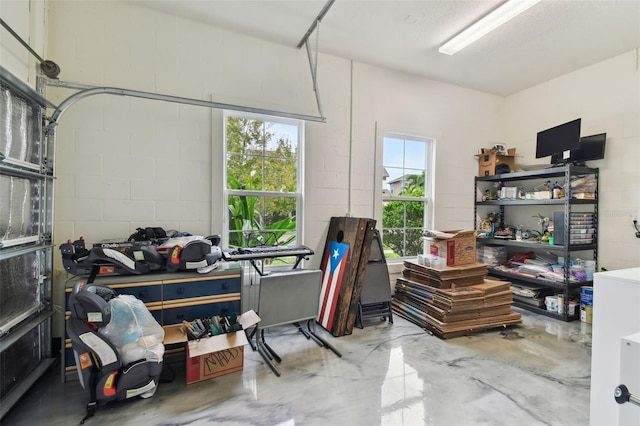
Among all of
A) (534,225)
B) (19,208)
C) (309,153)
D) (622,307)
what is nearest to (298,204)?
(309,153)

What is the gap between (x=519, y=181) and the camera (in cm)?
457

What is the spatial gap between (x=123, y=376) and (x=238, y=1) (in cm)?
315

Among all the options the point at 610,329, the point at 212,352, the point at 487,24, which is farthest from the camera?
the point at 487,24

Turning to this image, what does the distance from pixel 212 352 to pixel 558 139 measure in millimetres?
4666

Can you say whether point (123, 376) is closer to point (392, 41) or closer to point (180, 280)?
point (180, 280)

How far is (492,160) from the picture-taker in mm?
4457

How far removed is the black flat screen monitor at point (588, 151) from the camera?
3.59 m

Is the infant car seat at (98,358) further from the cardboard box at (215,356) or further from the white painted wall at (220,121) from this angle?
the white painted wall at (220,121)

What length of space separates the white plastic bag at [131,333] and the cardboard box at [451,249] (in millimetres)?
2866

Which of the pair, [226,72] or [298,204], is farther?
[298,204]

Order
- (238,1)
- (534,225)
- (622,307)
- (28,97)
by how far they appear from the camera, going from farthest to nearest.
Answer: (534,225) → (238,1) → (28,97) → (622,307)

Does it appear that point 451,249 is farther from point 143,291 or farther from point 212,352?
point 143,291

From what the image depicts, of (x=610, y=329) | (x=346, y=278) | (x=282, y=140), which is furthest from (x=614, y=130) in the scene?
(x=282, y=140)

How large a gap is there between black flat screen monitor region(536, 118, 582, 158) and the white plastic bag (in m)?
4.82
